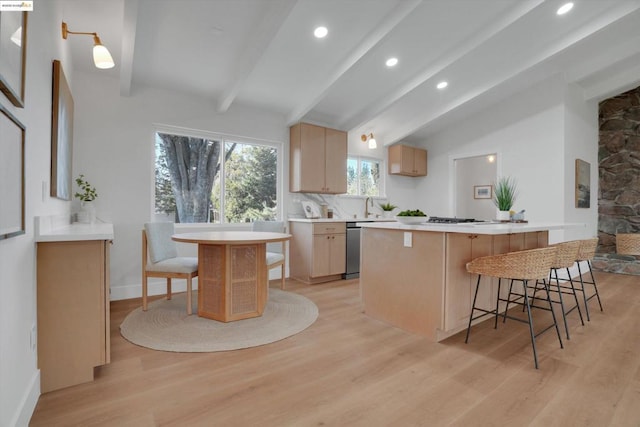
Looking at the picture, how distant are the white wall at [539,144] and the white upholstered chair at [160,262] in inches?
167

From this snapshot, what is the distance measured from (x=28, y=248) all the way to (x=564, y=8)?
509cm

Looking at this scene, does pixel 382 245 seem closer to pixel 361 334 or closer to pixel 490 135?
pixel 361 334

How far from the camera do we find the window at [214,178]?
4.00 metres

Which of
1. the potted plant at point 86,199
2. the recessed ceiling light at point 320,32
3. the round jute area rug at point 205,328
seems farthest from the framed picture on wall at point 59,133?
the recessed ceiling light at point 320,32

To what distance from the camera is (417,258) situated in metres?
2.61

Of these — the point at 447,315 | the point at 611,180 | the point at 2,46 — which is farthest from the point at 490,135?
the point at 2,46

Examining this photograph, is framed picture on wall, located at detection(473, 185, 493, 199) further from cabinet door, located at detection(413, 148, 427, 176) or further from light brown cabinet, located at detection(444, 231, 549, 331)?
light brown cabinet, located at detection(444, 231, 549, 331)

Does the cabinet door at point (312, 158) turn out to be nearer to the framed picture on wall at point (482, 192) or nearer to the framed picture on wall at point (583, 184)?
the framed picture on wall at point (583, 184)

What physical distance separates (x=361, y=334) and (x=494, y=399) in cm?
108

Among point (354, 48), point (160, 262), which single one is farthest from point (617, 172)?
point (160, 262)

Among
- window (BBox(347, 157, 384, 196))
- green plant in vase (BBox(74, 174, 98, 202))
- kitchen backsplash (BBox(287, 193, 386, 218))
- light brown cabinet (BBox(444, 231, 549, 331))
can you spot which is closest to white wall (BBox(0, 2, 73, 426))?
green plant in vase (BBox(74, 174, 98, 202))

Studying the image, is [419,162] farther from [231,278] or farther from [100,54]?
[100,54]

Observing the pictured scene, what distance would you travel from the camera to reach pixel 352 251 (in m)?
4.86

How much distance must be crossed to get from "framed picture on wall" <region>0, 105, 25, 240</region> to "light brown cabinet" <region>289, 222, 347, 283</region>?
322cm
